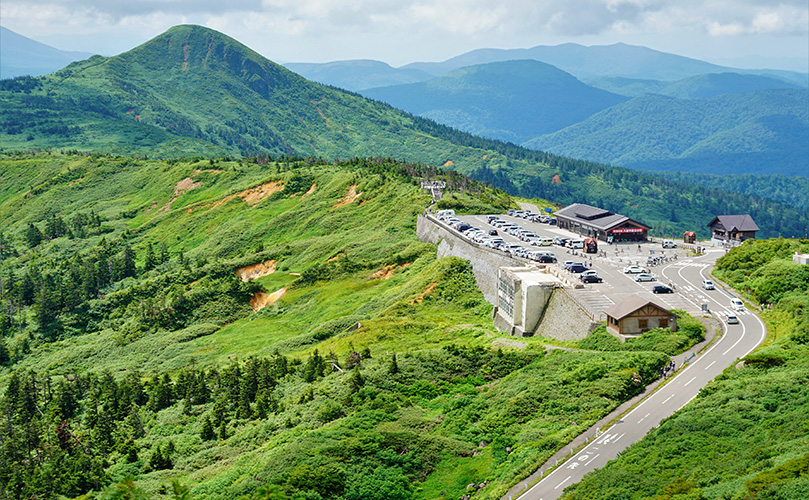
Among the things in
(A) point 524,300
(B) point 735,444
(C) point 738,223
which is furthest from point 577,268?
(B) point 735,444

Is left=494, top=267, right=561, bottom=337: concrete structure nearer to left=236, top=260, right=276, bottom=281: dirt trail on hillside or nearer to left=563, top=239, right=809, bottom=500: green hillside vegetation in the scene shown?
left=563, top=239, right=809, bottom=500: green hillside vegetation

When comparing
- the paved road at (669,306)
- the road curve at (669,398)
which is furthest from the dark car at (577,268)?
the road curve at (669,398)

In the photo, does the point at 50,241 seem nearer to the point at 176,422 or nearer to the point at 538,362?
the point at 176,422

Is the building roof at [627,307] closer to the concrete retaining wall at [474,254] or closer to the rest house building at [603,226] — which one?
the concrete retaining wall at [474,254]

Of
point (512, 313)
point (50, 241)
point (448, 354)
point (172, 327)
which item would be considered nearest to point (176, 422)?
point (448, 354)

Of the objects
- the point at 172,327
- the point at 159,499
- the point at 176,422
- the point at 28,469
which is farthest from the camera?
the point at 172,327

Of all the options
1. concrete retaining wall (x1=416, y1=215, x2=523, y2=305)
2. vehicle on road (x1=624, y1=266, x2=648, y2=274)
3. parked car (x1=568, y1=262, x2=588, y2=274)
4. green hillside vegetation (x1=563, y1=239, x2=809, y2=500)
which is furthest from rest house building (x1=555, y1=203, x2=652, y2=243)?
green hillside vegetation (x1=563, y1=239, x2=809, y2=500)
